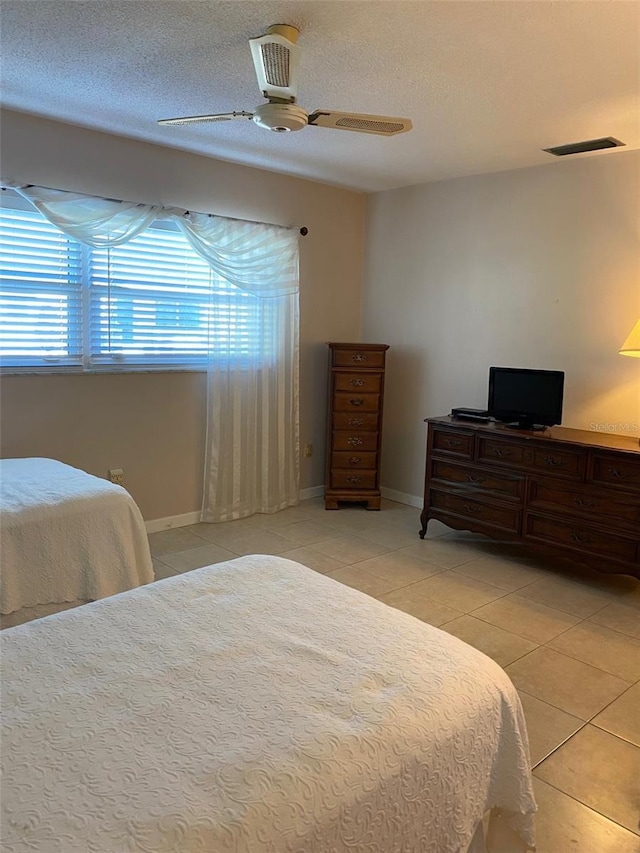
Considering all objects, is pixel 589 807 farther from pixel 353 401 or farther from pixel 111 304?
pixel 111 304

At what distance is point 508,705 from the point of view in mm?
1513

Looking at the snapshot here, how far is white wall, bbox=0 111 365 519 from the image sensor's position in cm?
374

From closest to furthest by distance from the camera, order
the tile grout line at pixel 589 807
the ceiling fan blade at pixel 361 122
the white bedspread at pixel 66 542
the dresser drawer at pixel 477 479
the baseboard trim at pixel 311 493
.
A: the tile grout line at pixel 589 807 → the ceiling fan blade at pixel 361 122 → the white bedspread at pixel 66 542 → the dresser drawer at pixel 477 479 → the baseboard trim at pixel 311 493

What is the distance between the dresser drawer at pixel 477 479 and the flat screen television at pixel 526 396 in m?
0.38

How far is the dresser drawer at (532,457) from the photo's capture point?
11.8 ft

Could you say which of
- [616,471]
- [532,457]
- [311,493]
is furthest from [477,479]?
[311,493]

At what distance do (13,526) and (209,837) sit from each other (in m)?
1.92

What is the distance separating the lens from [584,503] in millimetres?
3568

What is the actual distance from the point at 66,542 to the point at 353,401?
2.73m

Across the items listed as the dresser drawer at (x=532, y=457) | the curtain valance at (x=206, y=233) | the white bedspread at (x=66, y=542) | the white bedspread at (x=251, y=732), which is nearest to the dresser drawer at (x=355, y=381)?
the curtain valance at (x=206, y=233)

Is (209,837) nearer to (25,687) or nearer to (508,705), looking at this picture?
(25,687)

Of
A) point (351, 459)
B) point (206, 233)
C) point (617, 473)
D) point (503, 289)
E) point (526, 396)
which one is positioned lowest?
point (351, 459)

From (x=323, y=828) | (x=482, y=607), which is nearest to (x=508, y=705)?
(x=323, y=828)

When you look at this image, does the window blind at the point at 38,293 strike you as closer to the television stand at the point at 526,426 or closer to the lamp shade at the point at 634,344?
the television stand at the point at 526,426
